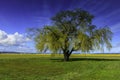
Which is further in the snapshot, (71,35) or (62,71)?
(71,35)

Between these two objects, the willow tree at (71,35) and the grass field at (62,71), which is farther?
the willow tree at (71,35)

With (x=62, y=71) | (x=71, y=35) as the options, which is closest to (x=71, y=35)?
(x=71, y=35)

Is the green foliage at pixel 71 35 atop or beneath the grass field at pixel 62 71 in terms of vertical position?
atop

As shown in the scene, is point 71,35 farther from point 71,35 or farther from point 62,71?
point 62,71

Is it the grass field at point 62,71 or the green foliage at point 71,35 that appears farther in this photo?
the green foliage at point 71,35

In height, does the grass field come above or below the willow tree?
below

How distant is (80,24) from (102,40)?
651 cm

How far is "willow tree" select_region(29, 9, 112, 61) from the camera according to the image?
4619 centimetres

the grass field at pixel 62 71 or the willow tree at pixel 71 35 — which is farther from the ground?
the willow tree at pixel 71 35

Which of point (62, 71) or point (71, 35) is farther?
point (71, 35)

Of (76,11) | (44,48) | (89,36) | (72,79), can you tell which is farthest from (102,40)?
(72,79)

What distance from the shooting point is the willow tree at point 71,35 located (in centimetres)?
4619

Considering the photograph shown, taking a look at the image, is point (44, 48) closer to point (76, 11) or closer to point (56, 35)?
point (56, 35)

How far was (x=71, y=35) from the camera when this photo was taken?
4831cm
